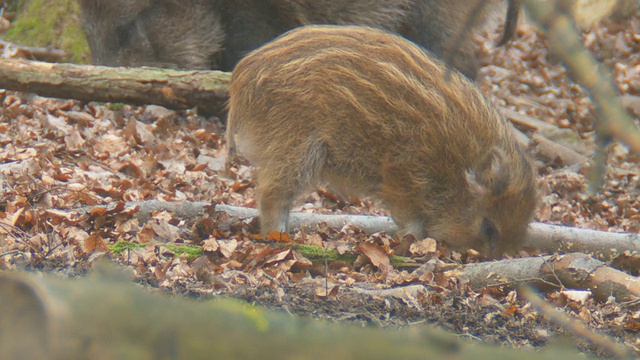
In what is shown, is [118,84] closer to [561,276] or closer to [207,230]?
[207,230]

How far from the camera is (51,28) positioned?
9078 mm

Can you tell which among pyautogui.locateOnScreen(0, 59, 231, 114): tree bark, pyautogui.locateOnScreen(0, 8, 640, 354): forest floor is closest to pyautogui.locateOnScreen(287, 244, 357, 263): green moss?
pyautogui.locateOnScreen(0, 8, 640, 354): forest floor

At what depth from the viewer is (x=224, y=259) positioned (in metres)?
3.98

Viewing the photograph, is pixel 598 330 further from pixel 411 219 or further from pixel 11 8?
pixel 11 8

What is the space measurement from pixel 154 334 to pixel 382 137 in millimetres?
3743

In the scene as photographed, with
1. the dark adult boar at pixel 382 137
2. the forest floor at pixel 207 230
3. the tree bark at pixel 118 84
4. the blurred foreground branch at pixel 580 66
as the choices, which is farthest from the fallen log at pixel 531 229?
the blurred foreground branch at pixel 580 66

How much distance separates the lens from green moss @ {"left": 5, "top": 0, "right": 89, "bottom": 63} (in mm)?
9000

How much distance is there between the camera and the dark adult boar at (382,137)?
4.61 metres

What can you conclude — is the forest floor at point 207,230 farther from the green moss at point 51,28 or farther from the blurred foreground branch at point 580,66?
the green moss at point 51,28

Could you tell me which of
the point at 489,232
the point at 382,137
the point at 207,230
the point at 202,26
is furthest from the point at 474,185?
the point at 202,26

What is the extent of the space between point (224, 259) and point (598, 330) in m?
1.81

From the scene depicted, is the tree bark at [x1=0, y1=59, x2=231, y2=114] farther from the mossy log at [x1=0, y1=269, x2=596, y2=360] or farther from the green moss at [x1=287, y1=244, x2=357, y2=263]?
the mossy log at [x1=0, y1=269, x2=596, y2=360]

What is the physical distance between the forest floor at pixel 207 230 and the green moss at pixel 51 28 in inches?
67.2

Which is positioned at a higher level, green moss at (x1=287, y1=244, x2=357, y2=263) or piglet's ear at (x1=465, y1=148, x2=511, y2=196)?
piglet's ear at (x1=465, y1=148, x2=511, y2=196)
